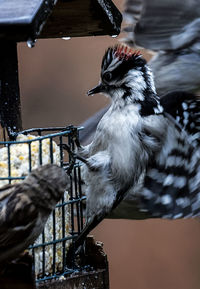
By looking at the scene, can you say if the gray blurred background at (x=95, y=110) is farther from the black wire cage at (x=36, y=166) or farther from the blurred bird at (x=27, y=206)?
the blurred bird at (x=27, y=206)

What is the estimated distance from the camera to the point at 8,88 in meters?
3.12

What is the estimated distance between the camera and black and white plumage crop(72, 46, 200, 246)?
10.7ft

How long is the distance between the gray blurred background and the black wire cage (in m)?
1.43

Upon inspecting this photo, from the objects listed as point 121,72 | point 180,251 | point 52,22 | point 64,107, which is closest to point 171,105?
point 121,72

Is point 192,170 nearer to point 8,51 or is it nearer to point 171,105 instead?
point 171,105

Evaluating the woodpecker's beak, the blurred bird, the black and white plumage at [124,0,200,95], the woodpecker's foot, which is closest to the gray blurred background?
the black and white plumage at [124,0,200,95]

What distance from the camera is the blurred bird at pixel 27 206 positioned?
274 centimetres

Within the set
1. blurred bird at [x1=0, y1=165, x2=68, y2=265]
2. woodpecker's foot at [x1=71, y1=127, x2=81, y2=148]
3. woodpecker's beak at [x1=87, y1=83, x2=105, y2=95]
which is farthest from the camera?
woodpecker's beak at [x1=87, y1=83, x2=105, y2=95]

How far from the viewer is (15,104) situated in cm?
313

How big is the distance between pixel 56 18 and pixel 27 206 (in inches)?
30.4

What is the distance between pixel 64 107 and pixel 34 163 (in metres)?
1.63

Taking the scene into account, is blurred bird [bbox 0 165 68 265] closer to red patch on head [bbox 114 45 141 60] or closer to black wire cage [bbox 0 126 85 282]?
black wire cage [bbox 0 126 85 282]

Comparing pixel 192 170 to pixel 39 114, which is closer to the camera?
pixel 192 170

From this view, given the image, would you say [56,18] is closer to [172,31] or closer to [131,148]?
[131,148]
